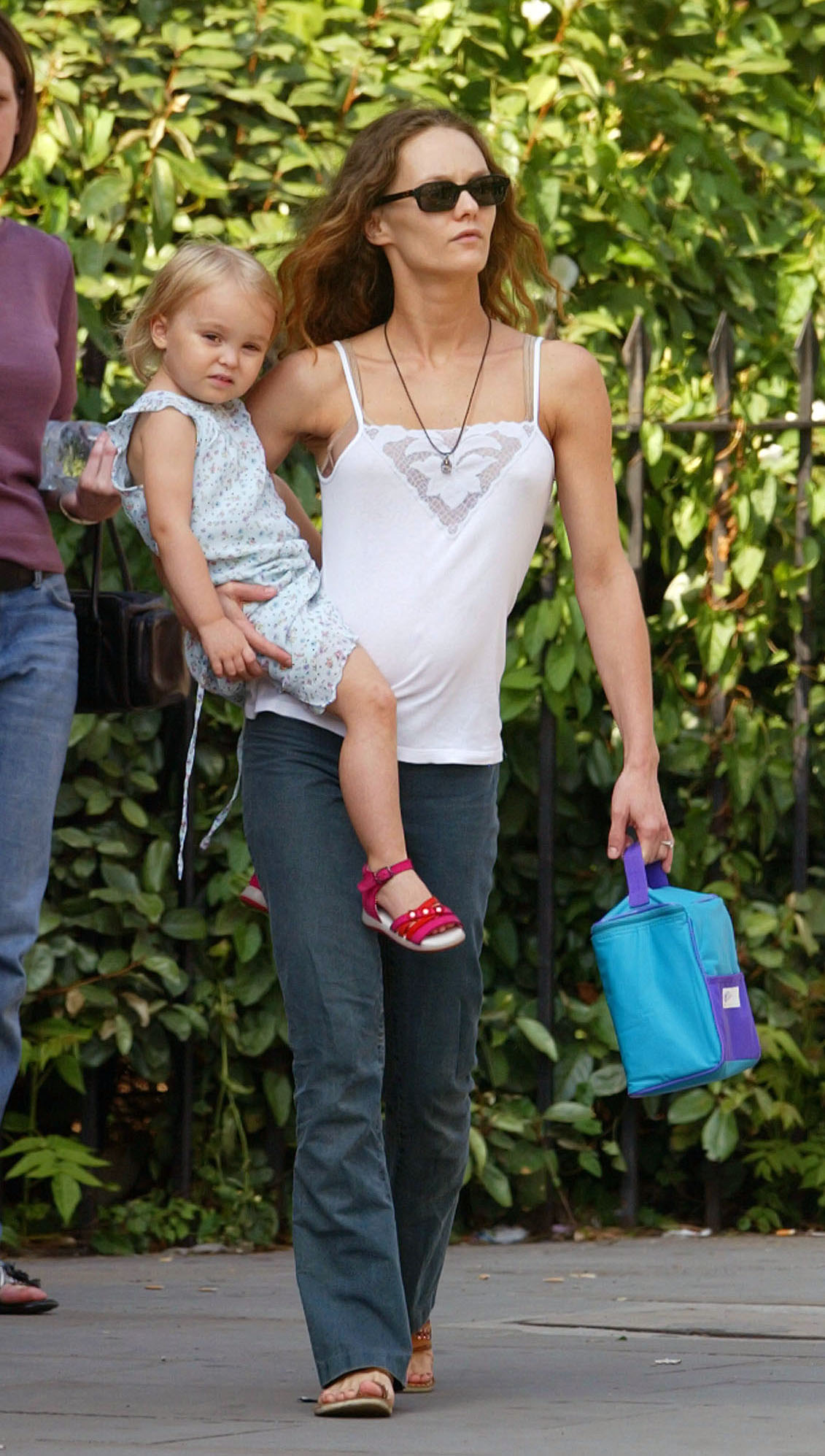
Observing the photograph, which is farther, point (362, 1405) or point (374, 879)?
point (374, 879)

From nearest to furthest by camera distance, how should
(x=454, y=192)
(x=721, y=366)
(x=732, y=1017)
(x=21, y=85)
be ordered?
(x=732, y=1017)
(x=454, y=192)
(x=21, y=85)
(x=721, y=366)

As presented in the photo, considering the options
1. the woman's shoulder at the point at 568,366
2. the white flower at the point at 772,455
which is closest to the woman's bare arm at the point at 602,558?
the woman's shoulder at the point at 568,366

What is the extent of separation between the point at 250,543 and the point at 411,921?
622mm

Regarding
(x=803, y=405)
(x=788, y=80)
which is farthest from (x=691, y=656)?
(x=788, y=80)

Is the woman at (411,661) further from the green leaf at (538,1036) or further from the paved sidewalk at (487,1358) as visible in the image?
the green leaf at (538,1036)

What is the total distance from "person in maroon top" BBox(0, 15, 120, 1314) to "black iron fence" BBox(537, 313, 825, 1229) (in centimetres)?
154

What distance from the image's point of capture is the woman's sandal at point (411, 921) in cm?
314

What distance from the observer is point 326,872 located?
3.23m

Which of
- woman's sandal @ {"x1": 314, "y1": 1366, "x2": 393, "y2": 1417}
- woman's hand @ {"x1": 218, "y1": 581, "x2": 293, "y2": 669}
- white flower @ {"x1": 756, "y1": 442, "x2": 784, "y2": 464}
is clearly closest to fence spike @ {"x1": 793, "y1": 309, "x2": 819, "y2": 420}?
white flower @ {"x1": 756, "y1": 442, "x2": 784, "y2": 464}

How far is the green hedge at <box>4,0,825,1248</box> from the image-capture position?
5.10m

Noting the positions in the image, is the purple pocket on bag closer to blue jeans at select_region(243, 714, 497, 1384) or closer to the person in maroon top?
blue jeans at select_region(243, 714, 497, 1384)

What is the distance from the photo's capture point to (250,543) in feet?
10.9

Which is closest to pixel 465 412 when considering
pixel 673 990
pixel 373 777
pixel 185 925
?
pixel 373 777

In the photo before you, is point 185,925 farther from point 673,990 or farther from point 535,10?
point 535,10
